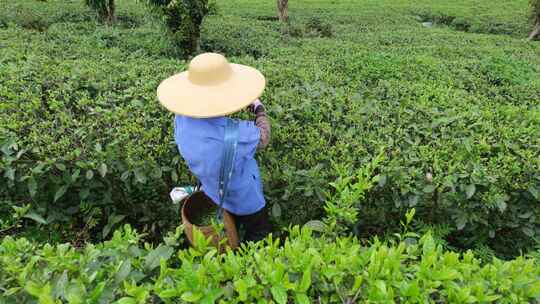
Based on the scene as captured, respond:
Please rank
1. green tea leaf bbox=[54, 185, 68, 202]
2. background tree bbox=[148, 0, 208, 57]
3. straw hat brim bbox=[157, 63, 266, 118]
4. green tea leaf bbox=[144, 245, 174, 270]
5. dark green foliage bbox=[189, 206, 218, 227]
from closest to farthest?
green tea leaf bbox=[144, 245, 174, 270]
straw hat brim bbox=[157, 63, 266, 118]
dark green foliage bbox=[189, 206, 218, 227]
green tea leaf bbox=[54, 185, 68, 202]
background tree bbox=[148, 0, 208, 57]

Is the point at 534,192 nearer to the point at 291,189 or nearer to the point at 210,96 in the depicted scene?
the point at 291,189

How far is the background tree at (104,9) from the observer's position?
27.9ft

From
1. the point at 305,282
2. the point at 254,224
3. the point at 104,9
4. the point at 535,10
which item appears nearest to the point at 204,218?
the point at 254,224

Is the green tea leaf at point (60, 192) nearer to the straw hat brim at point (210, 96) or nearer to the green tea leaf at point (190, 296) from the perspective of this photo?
the straw hat brim at point (210, 96)

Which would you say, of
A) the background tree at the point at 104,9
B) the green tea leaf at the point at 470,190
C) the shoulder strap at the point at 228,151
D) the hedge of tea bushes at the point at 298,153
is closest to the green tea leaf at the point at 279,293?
the shoulder strap at the point at 228,151

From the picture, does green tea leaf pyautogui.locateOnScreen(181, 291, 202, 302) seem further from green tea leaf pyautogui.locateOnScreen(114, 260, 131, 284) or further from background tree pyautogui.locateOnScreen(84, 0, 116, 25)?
background tree pyautogui.locateOnScreen(84, 0, 116, 25)

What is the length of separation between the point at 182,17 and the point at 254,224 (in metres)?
4.69

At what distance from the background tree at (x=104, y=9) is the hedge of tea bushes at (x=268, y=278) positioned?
7996mm

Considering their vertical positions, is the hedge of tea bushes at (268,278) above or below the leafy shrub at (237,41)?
above

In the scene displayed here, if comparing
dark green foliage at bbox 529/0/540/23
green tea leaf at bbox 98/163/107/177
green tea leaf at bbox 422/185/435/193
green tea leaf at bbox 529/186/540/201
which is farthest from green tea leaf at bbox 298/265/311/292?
dark green foliage at bbox 529/0/540/23

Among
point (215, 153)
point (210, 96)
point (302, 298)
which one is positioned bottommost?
point (302, 298)

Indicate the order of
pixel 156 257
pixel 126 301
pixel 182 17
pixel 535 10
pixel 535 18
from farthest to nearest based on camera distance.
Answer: pixel 535 18
pixel 535 10
pixel 182 17
pixel 156 257
pixel 126 301

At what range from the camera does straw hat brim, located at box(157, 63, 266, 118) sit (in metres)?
2.10

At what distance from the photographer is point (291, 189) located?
8.63 feet
